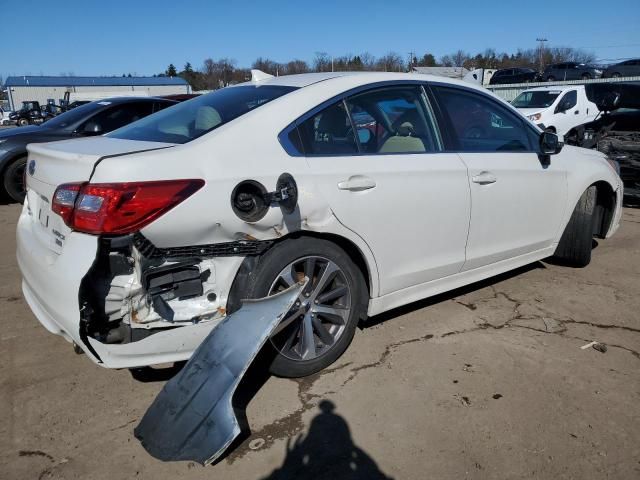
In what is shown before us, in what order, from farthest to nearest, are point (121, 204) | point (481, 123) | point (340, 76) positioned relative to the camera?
point (481, 123), point (340, 76), point (121, 204)

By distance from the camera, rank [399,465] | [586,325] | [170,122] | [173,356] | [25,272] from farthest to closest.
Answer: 1. [586,325]
2. [170,122]
3. [25,272]
4. [173,356]
5. [399,465]

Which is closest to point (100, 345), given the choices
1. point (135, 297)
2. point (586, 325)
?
point (135, 297)

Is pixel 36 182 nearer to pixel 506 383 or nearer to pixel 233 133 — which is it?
pixel 233 133

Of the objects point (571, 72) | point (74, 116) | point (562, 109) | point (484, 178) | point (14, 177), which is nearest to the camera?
point (484, 178)

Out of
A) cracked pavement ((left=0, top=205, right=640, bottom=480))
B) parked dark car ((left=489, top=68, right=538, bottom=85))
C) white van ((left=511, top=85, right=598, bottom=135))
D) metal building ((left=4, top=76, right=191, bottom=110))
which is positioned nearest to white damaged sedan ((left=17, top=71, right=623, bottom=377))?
cracked pavement ((left=0, top=205, right=640, bottom=480))

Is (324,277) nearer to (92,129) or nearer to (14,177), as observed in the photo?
(92,129)

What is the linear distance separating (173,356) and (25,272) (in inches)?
40.2

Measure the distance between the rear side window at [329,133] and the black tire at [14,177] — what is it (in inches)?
254

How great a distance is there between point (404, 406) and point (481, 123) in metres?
2.13

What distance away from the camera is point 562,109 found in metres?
14.3

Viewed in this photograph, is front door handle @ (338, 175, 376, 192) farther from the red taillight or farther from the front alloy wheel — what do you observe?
the red taillight

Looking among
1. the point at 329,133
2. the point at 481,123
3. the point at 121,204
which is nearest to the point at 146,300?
the point at 121,204

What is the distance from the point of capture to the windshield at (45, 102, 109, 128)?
759 cm

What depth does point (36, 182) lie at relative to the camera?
271 centimetres
